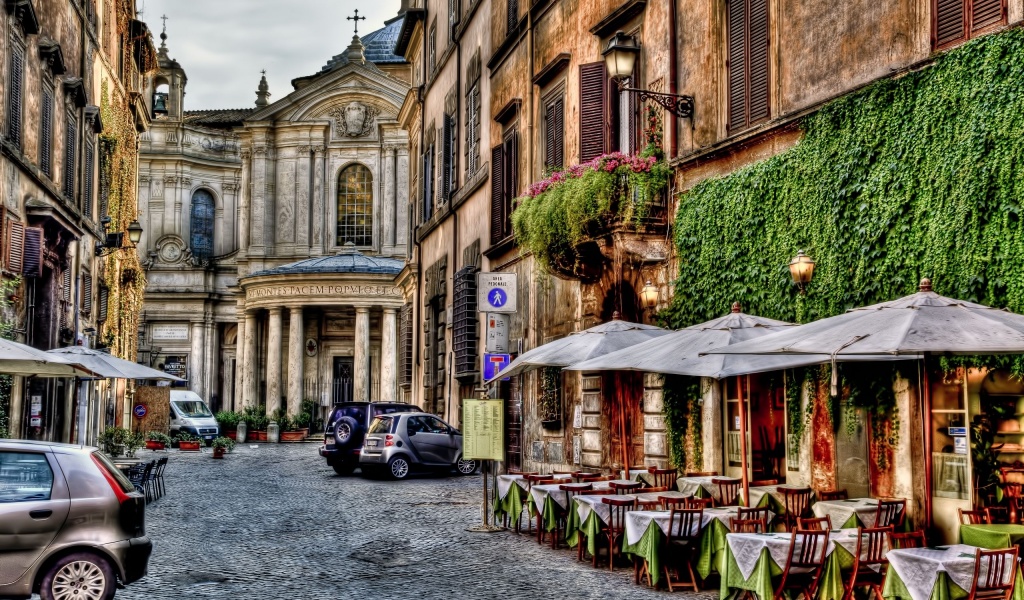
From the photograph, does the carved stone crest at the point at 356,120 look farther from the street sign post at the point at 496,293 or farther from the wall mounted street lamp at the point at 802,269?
the wall mounted street lamp at the point at 802,269

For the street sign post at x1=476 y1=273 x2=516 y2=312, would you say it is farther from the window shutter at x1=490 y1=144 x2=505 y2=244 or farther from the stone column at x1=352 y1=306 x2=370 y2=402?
the stone column at x1=352 y1=306 x2=370 y2=402

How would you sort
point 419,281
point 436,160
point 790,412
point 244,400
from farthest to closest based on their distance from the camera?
point 244,400, point 419,281, point 436,160, point 790,412

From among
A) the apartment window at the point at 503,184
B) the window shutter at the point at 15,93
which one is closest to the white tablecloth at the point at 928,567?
the apartment window at the point at 503,184

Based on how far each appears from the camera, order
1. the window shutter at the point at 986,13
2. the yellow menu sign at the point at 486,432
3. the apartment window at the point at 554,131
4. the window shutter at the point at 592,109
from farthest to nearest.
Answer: the apartment window at the point at 554,131 < the window shutter at the point at 592,109 < the yellow menu sign at the point at 486,432 < the window shutter at the point at 986,13

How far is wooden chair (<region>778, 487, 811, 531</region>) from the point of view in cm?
1121

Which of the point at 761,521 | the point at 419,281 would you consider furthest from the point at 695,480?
the point at 419,281

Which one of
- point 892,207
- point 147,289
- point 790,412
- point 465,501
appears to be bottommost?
point 465,501

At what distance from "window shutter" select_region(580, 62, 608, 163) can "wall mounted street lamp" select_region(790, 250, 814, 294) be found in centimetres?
603

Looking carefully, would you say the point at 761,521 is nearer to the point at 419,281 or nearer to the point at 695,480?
the point at 695,480

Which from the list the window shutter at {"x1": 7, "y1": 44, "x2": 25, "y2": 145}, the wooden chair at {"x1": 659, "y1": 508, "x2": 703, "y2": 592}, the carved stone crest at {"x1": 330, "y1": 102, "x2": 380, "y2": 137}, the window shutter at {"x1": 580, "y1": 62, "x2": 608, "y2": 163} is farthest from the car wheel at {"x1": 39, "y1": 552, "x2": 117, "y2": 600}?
the carved stone crest at {"x1": 330, "y1": 102, "x2": 380, "y2": 137}

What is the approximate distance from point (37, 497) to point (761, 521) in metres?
5.89

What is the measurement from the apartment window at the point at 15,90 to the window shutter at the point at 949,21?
1531 cm

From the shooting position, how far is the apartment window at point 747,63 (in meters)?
14.2

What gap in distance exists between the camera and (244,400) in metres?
50.8
